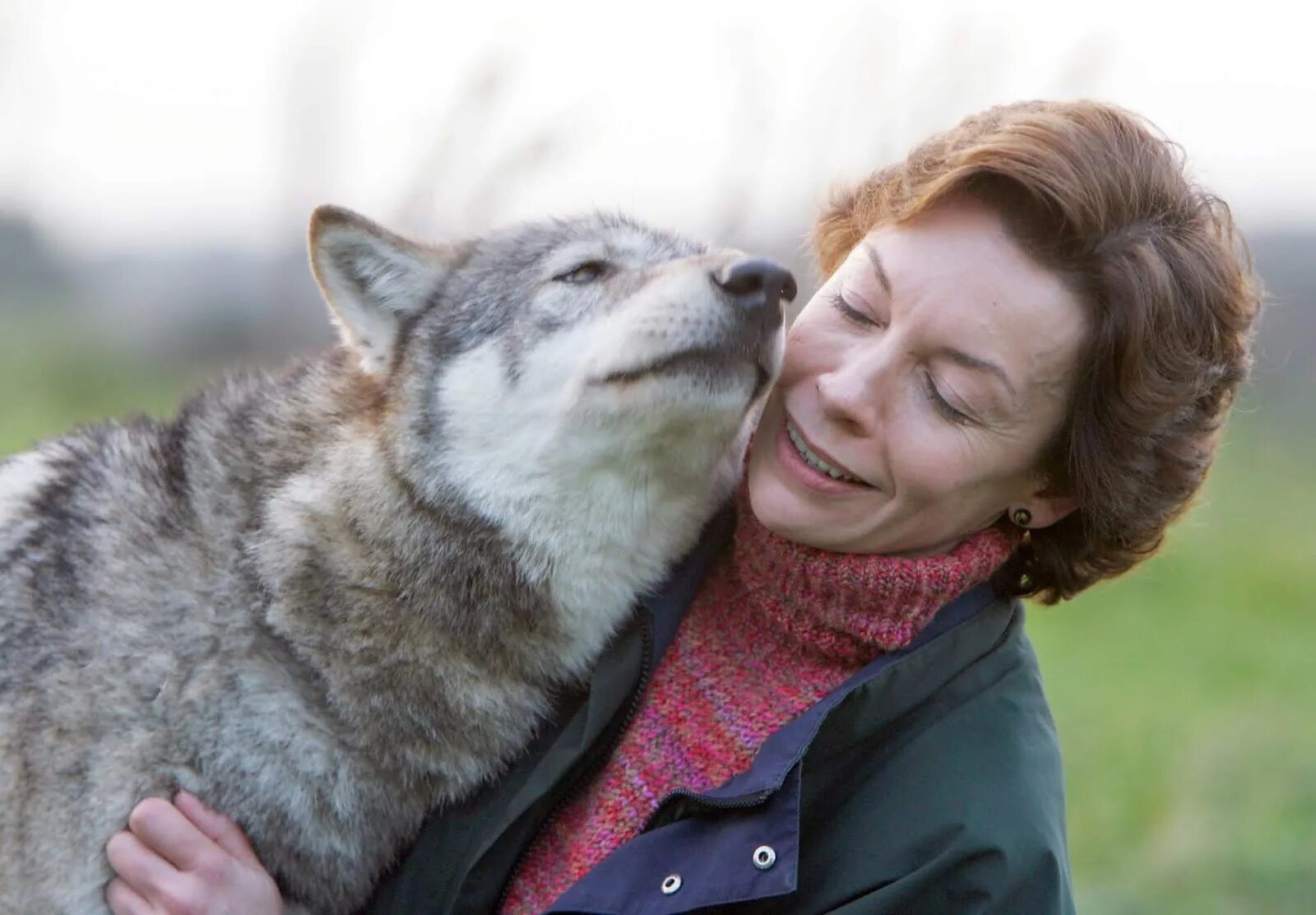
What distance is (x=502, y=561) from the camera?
2578 mm

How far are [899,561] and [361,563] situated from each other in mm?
1104

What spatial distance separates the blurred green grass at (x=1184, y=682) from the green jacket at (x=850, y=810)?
822mm

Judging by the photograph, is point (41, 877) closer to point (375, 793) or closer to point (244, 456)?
point (375, 793)

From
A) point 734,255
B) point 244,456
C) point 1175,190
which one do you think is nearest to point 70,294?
point 244,456

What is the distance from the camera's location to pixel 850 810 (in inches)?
85.1

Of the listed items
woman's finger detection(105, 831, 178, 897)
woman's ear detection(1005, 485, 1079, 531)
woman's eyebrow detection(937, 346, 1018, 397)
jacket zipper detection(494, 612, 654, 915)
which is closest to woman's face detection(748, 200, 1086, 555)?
woman's eyebrow detection(937, 346, 1018, 397)

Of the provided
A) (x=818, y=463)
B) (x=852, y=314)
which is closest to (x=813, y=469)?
(x=818, y=463)

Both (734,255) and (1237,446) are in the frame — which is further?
(1237,446)

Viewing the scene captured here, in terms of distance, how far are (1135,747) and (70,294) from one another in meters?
8.36

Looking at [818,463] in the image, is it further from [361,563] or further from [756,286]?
[361,563]

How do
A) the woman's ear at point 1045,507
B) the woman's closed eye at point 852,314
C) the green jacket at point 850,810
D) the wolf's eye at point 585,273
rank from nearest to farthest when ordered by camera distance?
1. the green jacket at point 850,810
2. the woman's closed eye at point 852,314
3. the woman's ear at point 1045,507
4. the wolf's eye at point 585,273

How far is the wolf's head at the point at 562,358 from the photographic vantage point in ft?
8.02

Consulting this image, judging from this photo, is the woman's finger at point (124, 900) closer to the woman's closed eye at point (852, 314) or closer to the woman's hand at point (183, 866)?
the woman's hand at point (183, 866)

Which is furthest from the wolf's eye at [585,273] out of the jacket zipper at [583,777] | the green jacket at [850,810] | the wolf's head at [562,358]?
the jacket zipper at [583,777]
